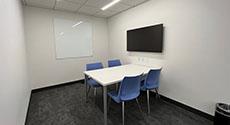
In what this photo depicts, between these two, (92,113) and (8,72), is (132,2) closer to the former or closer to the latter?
(92,113)

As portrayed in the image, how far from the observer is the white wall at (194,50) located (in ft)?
6.37

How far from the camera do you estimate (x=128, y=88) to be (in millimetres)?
2053

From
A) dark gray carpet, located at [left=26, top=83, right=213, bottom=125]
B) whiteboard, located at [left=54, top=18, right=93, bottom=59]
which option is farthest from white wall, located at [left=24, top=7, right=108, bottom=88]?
dark gray carpet, located at [left=26, top=83, right=213, bottom=125]

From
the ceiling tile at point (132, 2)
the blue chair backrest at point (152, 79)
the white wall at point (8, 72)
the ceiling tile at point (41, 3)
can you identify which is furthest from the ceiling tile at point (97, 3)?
the blue chair backrest at point (152, 79)

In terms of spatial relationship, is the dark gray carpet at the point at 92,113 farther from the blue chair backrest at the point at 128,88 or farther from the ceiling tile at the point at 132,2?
the ceiling tile at the point at 132,2

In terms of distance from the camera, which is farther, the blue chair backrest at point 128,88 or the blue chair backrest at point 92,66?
the blue chair backrest at point 92,66

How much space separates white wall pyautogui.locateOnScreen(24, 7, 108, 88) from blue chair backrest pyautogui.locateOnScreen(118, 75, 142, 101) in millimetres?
2764

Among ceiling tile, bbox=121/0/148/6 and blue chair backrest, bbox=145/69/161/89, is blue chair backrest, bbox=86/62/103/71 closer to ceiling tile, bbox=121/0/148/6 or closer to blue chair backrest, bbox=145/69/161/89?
blue chair backrest, bbox=145/69/161/89

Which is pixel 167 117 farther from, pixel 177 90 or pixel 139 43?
pixel 139 43

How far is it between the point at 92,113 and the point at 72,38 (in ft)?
9.00

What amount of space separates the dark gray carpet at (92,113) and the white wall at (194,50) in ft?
1.18

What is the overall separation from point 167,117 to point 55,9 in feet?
13.8

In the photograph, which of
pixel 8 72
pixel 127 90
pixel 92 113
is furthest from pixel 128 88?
pixel 8 72

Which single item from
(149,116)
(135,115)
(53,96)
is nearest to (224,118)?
(149,116)
